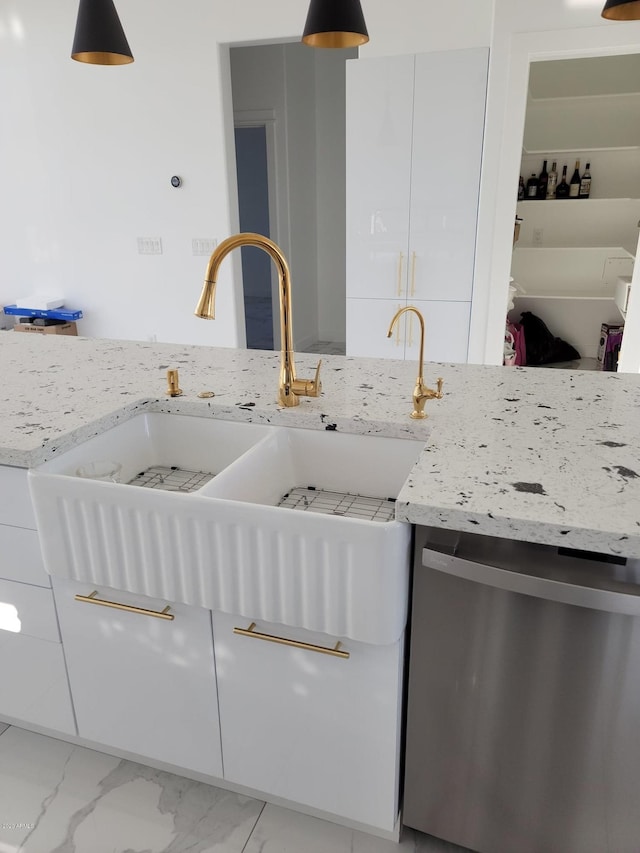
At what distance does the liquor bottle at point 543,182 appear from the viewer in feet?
15.4

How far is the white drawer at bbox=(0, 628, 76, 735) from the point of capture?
1505 millimetres

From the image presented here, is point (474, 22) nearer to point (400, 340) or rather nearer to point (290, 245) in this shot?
point (400, 340)

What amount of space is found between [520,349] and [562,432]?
355 centimetres

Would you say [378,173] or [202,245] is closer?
[378,173]

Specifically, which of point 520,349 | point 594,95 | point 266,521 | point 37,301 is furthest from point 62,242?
point 266,521

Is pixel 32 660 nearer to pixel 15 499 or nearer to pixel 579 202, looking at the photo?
pixel 15 499

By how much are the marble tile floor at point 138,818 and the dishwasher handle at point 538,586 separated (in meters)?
0.75

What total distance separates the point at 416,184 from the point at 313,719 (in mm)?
3136

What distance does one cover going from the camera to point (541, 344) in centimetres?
480

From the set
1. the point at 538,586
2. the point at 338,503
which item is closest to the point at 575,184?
the point at 338,503

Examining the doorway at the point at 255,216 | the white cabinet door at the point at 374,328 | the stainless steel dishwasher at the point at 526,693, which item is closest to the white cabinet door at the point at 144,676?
the stainless steel dishwasher at the point at 526,693

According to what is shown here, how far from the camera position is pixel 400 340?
3.89 m

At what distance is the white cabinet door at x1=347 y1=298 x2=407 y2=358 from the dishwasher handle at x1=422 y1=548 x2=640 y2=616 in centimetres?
291

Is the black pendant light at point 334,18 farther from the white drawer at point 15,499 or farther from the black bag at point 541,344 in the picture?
the black bag at point 541,344
